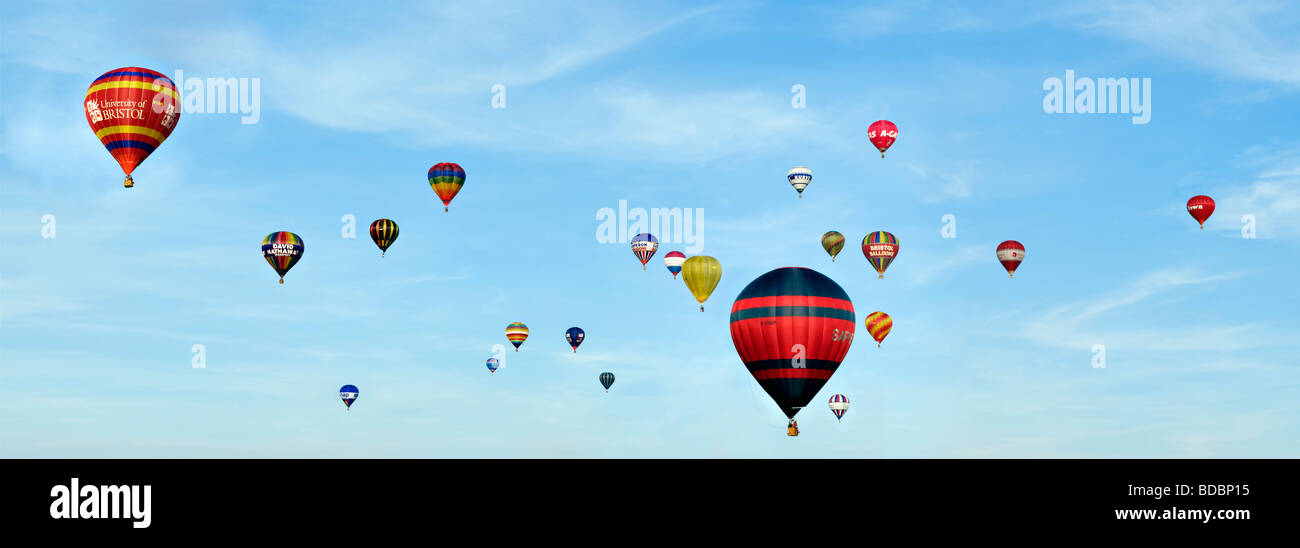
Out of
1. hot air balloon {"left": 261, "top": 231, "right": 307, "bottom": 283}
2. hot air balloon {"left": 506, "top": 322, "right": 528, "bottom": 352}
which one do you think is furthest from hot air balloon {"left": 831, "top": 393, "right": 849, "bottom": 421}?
hot air balloon {"left": 261, "top": 231, "right": 307, "bottom": 283}

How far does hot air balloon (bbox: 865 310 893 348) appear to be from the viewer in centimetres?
7794

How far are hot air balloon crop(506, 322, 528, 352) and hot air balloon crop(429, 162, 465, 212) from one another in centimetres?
1882

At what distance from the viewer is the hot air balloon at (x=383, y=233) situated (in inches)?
2928

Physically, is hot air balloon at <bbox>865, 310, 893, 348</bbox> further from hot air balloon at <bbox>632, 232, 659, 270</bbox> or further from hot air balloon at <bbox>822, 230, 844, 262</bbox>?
hot air balloon at <bbox>632, 232, 659, 270</bbox>

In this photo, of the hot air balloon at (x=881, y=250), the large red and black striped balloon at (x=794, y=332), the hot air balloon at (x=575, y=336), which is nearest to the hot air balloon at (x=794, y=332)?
the large red and black striped balloon at (x=794, y=332)

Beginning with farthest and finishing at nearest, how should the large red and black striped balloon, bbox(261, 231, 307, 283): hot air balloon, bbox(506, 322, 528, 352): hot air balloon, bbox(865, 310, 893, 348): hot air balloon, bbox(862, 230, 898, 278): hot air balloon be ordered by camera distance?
bbox(506, 322, 528, 352): hot air balloon
bbox(865, 310, 893, 348): hot air balloon
bbox(862, 230, 898, 278): hot air balloon
bbox(261, 231, 307, 283): hot air balloon
the large red and black striped balloon

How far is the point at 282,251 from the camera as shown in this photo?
69938mm

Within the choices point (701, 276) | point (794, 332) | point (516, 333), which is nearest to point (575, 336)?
point (516, 333)

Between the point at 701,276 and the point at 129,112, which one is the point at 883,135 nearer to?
the point at 701,276

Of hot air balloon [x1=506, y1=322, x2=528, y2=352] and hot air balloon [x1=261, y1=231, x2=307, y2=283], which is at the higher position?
hot air balloon [x1=261, y1=231, x2=307, y2=283]

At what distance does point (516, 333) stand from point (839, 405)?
22338 mm
